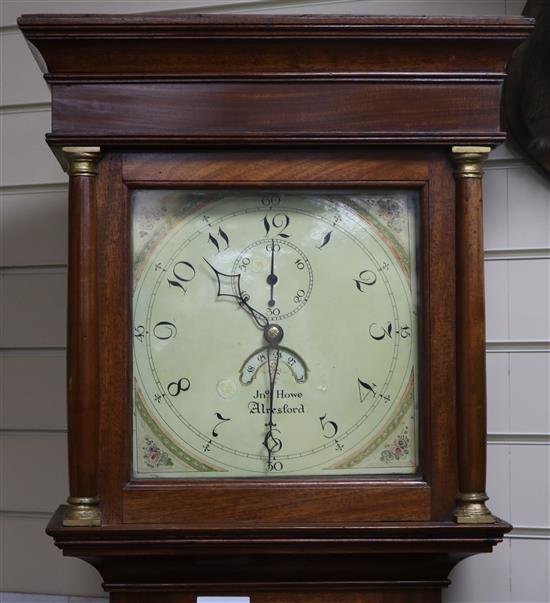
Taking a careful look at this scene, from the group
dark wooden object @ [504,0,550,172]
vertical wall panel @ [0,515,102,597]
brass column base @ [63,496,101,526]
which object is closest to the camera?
brass column base @ [63,496,101,526]

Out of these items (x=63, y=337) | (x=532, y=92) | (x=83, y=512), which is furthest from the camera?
(x=63, y=337)

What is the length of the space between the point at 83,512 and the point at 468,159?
635 millimetres

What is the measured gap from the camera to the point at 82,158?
1.09 m

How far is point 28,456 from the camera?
1.55 metres

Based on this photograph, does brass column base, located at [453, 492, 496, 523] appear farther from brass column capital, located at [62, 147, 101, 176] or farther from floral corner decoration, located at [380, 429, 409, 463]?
brass column capital, located at [62, 147, 101, 176]

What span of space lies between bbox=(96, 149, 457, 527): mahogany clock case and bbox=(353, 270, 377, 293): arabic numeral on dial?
0.06 metres

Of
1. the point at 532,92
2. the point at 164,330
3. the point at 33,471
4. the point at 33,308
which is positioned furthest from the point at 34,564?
the point at 532,92

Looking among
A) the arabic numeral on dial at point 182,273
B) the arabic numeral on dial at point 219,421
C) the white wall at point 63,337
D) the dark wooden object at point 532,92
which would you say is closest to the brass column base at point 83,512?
the arabic numeral on dial at point 219,421

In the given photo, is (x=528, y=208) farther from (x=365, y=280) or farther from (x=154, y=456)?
(x=154, y=456)

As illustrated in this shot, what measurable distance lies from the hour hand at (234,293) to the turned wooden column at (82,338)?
0.51 feet

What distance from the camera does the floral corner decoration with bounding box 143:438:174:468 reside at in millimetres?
1104

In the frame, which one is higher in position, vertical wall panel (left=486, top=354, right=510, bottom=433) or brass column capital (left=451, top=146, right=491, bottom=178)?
brass column capital (left=451, top=146, right=491, bottom=178)

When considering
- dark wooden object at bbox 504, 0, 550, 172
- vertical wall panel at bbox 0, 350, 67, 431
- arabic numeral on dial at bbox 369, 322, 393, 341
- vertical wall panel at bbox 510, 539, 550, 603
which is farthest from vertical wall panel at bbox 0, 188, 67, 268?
vertical wall panel at bbox 510, 539, 550, 603

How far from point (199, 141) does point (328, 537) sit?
51cm
